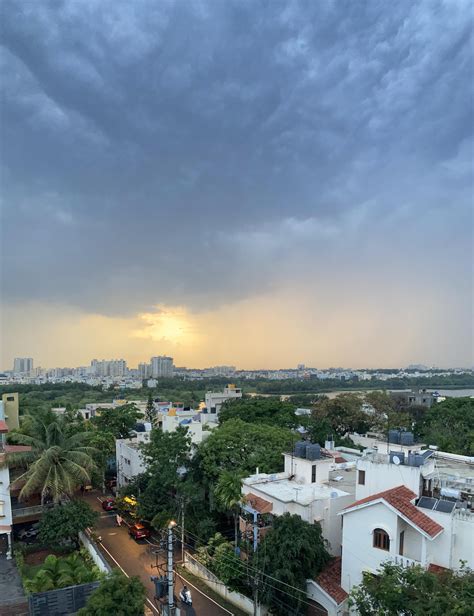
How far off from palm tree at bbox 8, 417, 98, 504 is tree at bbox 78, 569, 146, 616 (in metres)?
9.61

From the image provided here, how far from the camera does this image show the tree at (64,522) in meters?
20.0

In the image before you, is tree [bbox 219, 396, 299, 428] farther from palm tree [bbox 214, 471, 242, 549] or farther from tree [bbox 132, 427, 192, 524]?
palm tree [bbox 214, 471, 242, 549]

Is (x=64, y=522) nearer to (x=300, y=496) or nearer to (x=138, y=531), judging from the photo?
(x=138, y=531)

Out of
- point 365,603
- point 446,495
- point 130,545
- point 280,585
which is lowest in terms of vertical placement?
point 130,545

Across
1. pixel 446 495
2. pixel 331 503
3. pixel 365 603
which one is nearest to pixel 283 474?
pixel 331 503

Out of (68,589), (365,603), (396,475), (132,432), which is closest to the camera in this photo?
(365,603)

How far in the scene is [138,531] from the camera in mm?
23016

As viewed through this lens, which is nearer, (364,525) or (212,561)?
(364,525)

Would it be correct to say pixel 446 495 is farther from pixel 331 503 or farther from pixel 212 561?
pixel 212 561

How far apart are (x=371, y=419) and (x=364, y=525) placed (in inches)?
1202

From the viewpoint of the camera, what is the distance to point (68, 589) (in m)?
14.5

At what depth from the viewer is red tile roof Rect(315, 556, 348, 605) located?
1479cm

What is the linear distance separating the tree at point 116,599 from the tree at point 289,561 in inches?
165

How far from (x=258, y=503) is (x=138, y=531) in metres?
8.24
